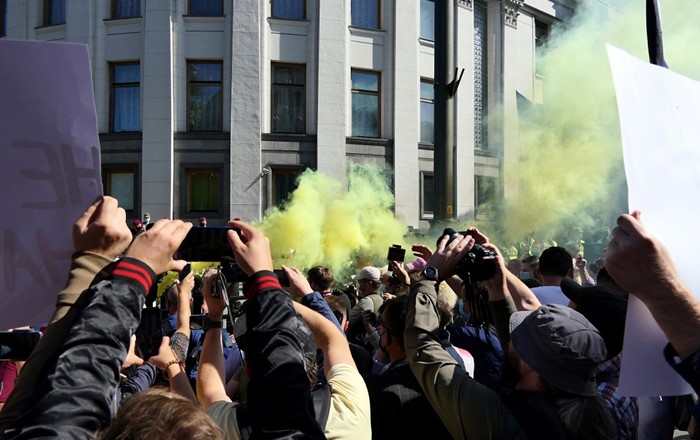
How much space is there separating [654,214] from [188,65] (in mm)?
20449

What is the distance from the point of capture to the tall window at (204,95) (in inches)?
821

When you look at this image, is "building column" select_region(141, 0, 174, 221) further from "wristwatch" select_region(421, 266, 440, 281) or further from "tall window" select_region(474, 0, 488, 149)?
"wristwatch" select_region(421, 266, 440, 281)

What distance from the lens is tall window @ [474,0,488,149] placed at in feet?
81.6

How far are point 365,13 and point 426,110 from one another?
380 centimetres

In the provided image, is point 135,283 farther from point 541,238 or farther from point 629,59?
point 541,238

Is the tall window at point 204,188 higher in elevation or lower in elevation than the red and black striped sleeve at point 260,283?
higher

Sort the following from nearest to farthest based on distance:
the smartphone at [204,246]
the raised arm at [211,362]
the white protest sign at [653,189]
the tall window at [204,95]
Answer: the white protest sign at [653,189] < the smartphone at [204,246] < the raised arm at [211,362] < the tall window at [204,95]

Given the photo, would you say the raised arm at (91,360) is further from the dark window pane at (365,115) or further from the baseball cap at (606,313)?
the dark window pane at (365,115)

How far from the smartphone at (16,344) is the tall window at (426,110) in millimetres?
20842

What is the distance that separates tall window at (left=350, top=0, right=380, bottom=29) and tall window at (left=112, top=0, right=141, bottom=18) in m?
6.77

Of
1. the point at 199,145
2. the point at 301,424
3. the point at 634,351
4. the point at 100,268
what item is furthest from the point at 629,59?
the point at 199,145

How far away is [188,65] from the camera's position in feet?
68.4

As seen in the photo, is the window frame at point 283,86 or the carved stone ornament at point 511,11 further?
the carved stone ornament at point 511,11

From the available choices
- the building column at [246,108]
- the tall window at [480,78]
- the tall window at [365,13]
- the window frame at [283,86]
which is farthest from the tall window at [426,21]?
the building column at [246,108]
